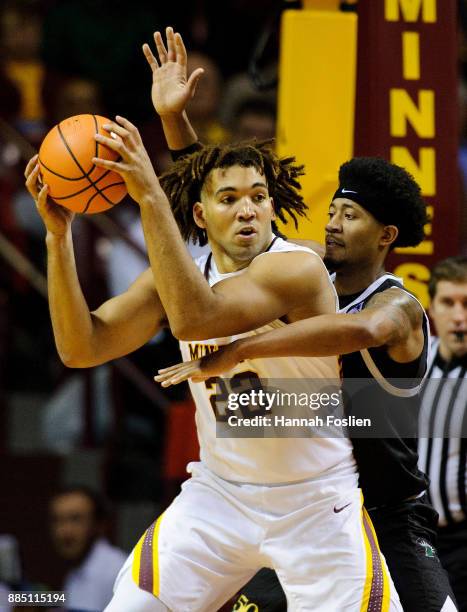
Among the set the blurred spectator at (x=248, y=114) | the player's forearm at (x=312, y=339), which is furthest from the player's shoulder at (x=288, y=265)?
the blurred spectator at (x=248, y=114)

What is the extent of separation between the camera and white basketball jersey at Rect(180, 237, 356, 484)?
4.20 meters

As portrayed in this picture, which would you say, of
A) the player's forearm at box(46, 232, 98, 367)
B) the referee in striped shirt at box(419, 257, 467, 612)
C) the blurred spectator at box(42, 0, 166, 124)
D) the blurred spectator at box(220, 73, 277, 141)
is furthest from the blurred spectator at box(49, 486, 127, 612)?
the blurred spectator at box(42, 0, 166, 124)

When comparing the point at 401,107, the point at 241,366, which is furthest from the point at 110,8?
the point at 241,366

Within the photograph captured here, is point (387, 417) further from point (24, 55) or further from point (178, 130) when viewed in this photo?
point (24, 55)

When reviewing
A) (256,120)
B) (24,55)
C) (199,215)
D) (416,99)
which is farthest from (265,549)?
(24,55)

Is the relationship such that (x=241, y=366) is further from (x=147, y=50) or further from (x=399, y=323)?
(x=147, y=50)

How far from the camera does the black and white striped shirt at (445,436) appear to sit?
5477mm

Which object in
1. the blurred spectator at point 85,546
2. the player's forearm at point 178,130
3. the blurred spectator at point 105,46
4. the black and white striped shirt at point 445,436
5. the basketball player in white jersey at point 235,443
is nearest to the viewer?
the basketball player in white jersey at point 235,443

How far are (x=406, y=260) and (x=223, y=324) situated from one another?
1694mm

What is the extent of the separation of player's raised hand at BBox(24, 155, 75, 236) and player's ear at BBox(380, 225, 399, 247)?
1.19 m

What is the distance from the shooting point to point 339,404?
434cm

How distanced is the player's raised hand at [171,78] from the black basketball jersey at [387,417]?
1.05 m

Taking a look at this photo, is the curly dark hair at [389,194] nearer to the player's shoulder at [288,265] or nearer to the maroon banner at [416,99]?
the player's shoulder at [288,265]

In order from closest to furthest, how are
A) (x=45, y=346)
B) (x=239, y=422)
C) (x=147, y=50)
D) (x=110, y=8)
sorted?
1. (x=239, y=422)
2. (x=147, y=50)
3. (x=45, y=346)
4. (x=110, y=8)
